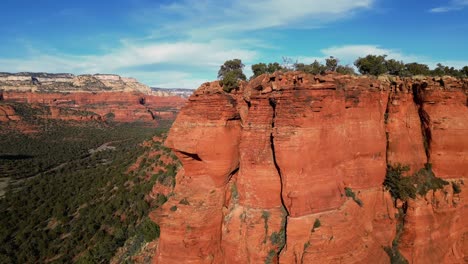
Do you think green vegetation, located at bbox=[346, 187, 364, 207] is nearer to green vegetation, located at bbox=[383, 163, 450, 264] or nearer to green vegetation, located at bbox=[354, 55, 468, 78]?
green vegetation, located at bbox=[383, 163, 450, 264]

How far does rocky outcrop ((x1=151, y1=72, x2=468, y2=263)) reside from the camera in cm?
1529

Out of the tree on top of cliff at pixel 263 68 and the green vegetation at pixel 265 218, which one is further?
the tree on top of cliff at pixel 263 68

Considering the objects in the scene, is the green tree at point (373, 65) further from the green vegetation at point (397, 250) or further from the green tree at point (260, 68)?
the green vegetation at point (397, 250)

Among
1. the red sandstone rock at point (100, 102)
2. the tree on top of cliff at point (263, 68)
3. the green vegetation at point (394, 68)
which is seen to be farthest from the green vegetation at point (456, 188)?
the red sandstone rock at point (100, 102)

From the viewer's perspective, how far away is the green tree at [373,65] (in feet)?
96.0

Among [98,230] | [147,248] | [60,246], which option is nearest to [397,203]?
[147,248]

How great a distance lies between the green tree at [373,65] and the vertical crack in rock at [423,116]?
9.70 metres

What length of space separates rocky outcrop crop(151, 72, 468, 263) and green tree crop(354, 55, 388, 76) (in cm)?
929

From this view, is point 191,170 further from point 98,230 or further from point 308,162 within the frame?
point 98,230

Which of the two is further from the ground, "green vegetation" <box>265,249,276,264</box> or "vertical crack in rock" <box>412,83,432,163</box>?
"vertical crack in rock" <box>412,83,432,163</box>

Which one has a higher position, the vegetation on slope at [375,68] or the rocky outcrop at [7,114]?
the vegetation on slope at [375,68]

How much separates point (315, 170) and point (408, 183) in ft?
25.7

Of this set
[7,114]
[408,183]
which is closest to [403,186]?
[408,183]

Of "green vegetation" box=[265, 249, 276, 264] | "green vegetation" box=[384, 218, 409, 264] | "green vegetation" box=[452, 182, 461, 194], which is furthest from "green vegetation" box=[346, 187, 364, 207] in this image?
"green vegetation" box=[452, 182, 461, 194]
